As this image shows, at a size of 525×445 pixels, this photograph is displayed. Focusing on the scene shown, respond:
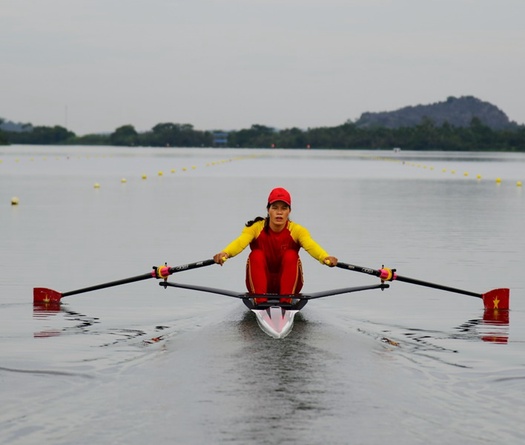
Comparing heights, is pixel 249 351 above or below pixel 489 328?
above

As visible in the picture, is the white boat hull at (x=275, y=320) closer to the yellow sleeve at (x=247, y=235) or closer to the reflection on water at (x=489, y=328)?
the yellow sleeve at (x=247, y=235)

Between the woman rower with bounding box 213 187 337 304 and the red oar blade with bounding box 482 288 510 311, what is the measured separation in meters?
3.62

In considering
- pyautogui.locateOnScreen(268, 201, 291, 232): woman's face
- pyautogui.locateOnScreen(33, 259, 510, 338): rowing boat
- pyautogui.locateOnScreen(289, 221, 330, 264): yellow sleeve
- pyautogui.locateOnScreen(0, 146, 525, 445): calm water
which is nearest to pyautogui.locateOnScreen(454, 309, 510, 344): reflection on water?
pyautogui.locateOnScreen(0, 146, 525, 445): calm water

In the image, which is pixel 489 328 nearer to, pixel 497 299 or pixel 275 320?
pixel 497 299

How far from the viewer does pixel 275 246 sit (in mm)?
16344

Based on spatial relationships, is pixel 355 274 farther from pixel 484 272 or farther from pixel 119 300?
pixel 119 300

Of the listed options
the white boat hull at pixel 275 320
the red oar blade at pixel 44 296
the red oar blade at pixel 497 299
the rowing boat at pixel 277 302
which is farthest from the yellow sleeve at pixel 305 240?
the red oar blade at pixel 44 296

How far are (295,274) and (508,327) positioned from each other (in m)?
3.55

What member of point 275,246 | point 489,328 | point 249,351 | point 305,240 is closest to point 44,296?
point 275,246

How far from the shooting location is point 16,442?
31.0 ft

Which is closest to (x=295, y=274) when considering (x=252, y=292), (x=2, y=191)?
(x=252, y=292)

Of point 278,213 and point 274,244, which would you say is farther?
point 274,244

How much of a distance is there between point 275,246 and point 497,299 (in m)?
4.55

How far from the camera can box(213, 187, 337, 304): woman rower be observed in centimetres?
1589
